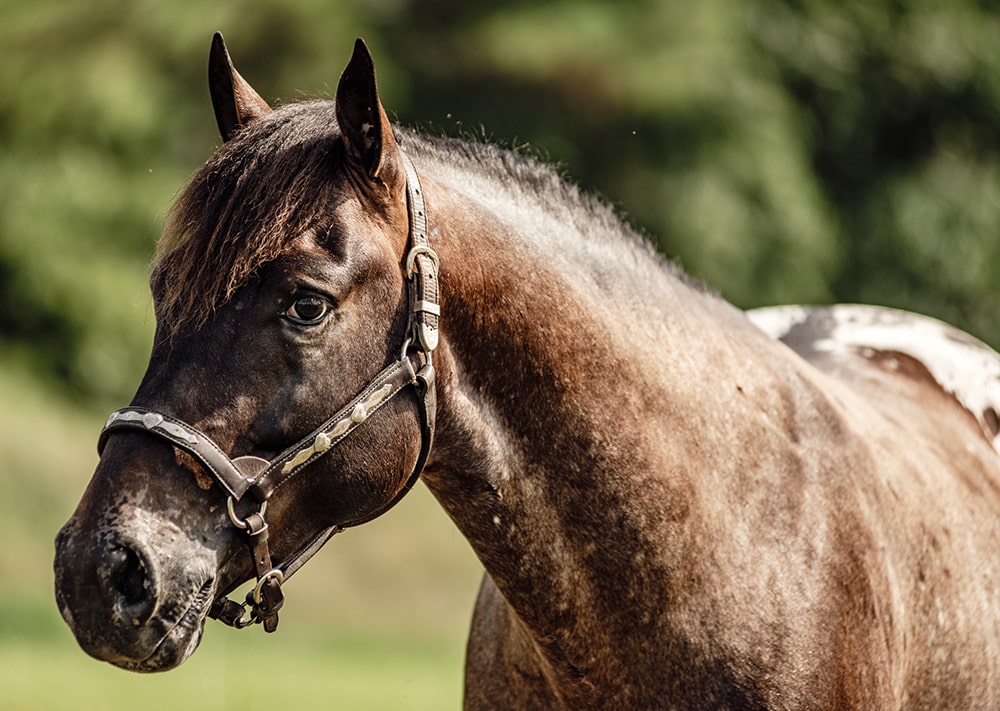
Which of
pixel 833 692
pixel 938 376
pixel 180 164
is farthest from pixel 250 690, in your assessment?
pixel 180 164

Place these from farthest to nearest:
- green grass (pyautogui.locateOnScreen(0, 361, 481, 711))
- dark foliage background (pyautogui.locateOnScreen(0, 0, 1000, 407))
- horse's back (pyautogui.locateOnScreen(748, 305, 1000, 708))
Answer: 1. dark foliage background (pyautogui.locateOnScreen(0, 0, 1000, 407))
2. green grass (pyautogui.locateOnScreen(0, 361, 481, 711))
3. horse's back (pyautogui.locateOnScreen(748, 305, 1000, 708))

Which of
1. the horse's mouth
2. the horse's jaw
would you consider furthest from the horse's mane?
the horse's mouth

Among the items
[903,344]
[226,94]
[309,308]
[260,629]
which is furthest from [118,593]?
[260,629]

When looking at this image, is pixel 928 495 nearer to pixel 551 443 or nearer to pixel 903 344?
pixel 903 344

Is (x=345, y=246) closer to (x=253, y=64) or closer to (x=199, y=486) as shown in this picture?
(x=199, y=486)

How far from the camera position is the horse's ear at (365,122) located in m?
2.64

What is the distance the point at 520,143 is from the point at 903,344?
41.0 ft

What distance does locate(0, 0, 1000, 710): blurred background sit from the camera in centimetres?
1474

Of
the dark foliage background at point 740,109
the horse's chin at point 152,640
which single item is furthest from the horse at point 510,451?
the dark foliage background at point 740,109

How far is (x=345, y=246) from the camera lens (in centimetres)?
263

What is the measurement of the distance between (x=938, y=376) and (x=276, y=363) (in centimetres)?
284

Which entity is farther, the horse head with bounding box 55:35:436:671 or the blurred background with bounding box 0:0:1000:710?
the blurred background with bounding box 0:0:1000:710

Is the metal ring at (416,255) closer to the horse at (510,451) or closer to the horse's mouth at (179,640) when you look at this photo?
the horse at (510,451)

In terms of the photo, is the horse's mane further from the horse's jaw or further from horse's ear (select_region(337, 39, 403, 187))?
the horse's jaw
